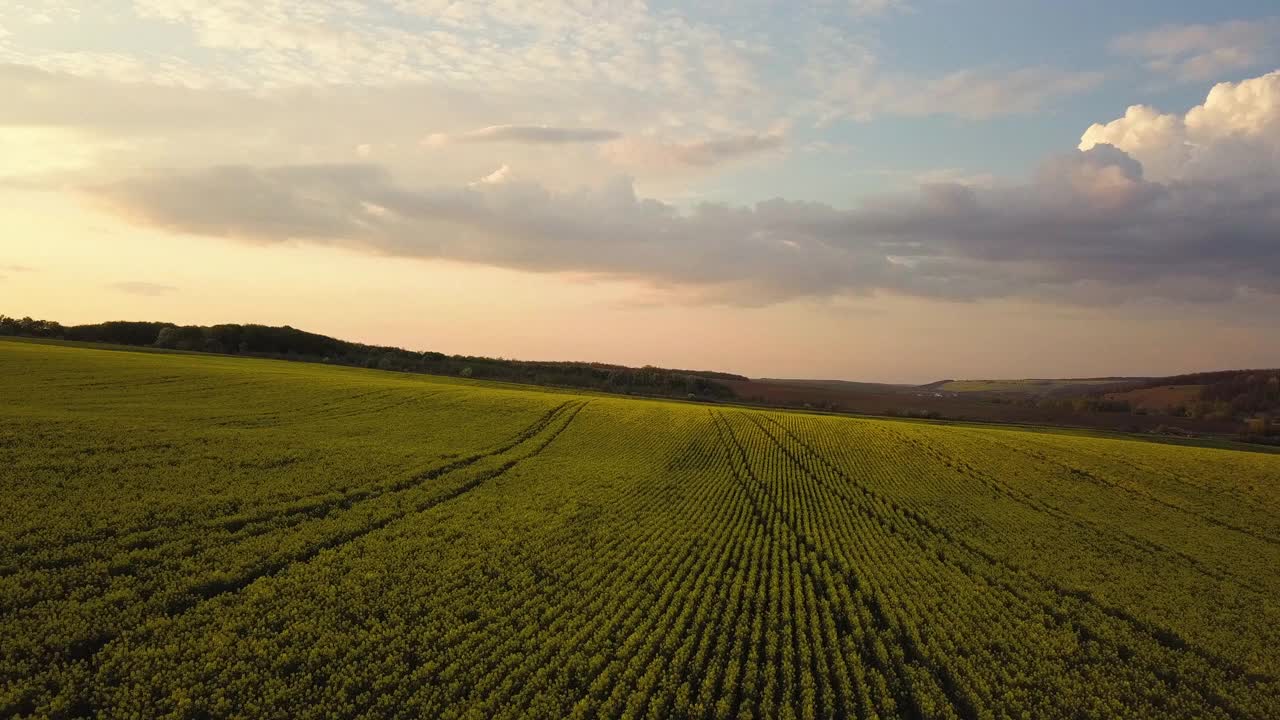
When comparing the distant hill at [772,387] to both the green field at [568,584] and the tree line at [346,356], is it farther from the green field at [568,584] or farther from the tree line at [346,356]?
the green field at [568,584]

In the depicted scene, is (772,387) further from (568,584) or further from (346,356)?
(568,584)

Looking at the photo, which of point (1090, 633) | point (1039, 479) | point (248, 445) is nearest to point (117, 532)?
point (248, 445)

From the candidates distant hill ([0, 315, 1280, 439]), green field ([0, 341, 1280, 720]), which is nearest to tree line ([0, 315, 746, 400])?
distant hill ([0, 315, 1280, 439])

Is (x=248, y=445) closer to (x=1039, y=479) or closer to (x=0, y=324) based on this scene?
(x=1039, y=479)

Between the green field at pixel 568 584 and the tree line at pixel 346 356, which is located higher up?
the tree line at pixel 346 356

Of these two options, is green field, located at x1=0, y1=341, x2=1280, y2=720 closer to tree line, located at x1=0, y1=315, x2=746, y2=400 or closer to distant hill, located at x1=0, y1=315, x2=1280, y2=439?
distant hill, located at x1=0, y1=315, x2=1280, y2=439

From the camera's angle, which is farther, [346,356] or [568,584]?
[346,356]

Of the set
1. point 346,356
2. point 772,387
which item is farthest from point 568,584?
point 346,356

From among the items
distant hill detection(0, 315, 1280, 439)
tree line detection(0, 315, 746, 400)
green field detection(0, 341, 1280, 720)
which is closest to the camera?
green field detection(0, 341, 1280, 720)

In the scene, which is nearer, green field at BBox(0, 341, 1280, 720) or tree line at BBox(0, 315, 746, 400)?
green field at BBox(0, 341, 1280, 720)

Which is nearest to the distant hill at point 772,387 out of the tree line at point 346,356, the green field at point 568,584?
the tree line at point 346,356
